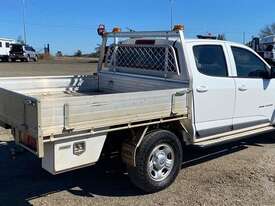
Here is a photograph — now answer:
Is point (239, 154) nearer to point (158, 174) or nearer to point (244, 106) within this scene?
point (244, 106)

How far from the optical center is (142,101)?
5.47 meters

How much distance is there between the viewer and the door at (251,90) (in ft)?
23.4

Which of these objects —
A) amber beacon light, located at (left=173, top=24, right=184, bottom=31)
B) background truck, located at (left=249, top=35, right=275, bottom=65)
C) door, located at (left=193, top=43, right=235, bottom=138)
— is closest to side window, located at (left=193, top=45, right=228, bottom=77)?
door, located at (left=193, top=43, right=235, bottom=138)

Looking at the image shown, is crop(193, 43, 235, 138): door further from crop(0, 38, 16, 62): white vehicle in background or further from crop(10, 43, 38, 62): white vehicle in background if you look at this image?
crop(0, 38, 16, 62): white vehicle in background

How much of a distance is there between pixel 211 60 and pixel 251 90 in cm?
102

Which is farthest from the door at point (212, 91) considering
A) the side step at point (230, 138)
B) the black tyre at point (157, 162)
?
the black tyre at point (157, 162)

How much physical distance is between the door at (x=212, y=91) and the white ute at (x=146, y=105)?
0.01m

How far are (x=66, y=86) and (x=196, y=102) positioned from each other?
2.27 meters

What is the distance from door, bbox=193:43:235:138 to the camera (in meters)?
6.34

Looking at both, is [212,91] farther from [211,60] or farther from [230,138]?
[230,138]

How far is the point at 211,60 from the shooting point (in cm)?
678

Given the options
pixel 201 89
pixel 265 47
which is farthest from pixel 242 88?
pixel 265 47

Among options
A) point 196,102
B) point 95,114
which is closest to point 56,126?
point 95,114

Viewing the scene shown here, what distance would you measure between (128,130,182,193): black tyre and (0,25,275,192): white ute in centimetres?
1
